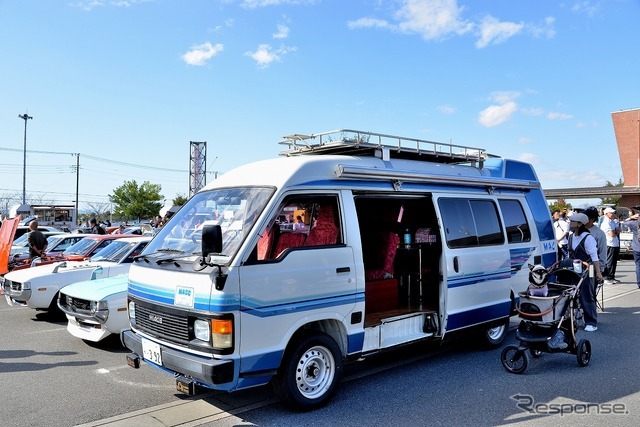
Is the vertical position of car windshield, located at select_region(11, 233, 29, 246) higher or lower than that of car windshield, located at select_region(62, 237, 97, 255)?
higher

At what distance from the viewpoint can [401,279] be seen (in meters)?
6.74

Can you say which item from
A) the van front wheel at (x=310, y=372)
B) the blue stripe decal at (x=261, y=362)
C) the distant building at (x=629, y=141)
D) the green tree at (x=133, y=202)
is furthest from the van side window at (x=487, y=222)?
the green tree at (x=133, y=202)

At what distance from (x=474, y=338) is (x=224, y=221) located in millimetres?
4316

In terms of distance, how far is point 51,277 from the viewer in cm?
862

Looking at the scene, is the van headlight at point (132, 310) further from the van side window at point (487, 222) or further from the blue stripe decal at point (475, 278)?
the van side window at point (487, 222)


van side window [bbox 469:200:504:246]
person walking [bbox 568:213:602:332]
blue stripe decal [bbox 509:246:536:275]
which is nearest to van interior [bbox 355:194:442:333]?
van side window [bbox 469:200:504:246]

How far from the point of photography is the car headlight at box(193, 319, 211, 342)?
13.4ft

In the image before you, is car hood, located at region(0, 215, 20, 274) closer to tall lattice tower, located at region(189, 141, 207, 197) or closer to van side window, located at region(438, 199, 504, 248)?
van side window, located at region(438, 199, 504, 248)

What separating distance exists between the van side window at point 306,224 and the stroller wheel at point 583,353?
339 cm

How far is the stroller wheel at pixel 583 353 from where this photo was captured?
5.87 metres

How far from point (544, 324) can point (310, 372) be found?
2954mm

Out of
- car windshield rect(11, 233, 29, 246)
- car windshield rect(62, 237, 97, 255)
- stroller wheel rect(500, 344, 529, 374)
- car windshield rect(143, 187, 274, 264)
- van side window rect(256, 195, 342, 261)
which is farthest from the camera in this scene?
car windshield rect(11, 233, 29, 246)

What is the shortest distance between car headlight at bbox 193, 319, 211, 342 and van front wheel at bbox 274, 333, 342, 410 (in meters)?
0.79

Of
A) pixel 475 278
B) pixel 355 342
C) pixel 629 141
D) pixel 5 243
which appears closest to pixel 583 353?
pixel 475 278
